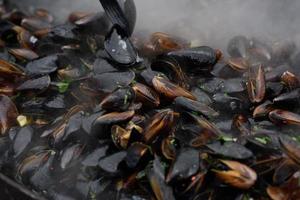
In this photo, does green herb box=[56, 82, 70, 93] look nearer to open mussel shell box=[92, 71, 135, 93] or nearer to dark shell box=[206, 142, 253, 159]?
open mussel shell box=[92, 71, 135, 93]

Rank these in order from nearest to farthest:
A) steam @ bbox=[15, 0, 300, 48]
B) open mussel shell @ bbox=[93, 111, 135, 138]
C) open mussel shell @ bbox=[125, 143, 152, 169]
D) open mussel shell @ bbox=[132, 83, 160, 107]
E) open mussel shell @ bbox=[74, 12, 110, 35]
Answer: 1. open mussel shell @ bbox=[125, 143, 152, 169]
2. open mussel shell @ bbox=[93, 111, 135, 138]
3. open mussel shell @ bbox=[132, 83, 160, 107]
4. open mussel shell @ bbox=[74, 12, 110, 35]
5. steam @ bbox=[15, 0, 300, 48]

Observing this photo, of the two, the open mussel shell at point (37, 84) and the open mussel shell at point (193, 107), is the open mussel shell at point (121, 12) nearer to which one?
the open mussel shell at point (37, 84)

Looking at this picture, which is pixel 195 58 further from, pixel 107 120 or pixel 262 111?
pixel 107 120

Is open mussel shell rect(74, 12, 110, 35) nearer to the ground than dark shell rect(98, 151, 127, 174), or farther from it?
farther from it

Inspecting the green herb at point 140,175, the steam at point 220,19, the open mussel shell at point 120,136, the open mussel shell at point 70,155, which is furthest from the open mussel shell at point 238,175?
the steam at point 220,19

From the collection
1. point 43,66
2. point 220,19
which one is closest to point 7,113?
point 43,66

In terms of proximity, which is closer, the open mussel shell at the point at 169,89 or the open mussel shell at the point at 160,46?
the open mussel shell at the point at 169,89

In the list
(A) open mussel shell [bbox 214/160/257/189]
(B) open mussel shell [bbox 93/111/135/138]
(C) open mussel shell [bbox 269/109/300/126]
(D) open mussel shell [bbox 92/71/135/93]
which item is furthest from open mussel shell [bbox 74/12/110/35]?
(A) open mussel shell [bbox 214/160/257/189]
